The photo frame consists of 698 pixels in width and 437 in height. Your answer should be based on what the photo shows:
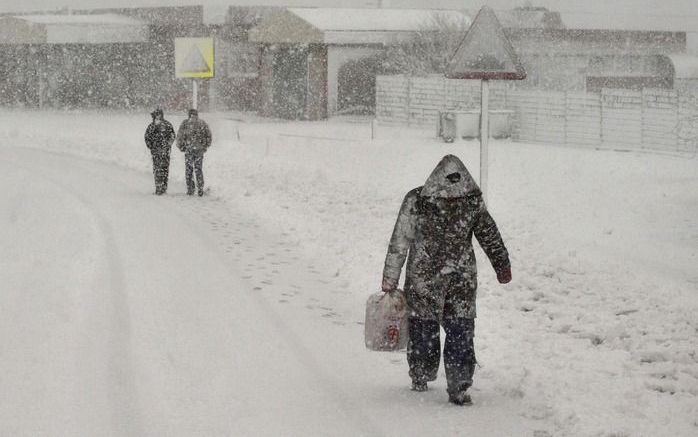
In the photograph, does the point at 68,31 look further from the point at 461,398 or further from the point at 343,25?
the point at 461,398

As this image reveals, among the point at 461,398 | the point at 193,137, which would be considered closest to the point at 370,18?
the point at 193,137

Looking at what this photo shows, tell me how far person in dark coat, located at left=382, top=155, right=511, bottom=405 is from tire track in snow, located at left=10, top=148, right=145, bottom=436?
6.05 ft

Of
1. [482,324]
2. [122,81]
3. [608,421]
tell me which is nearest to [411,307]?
[608,421]

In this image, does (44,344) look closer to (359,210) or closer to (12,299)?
(12,299)

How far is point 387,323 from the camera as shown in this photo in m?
6.97

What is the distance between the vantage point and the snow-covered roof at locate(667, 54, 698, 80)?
48434mm

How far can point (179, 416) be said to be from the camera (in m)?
6.57

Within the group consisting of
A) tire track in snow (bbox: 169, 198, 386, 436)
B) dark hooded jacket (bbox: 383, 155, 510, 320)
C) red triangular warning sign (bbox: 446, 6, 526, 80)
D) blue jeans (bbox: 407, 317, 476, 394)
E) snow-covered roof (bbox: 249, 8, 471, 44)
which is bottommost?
tire track in snow (bbox: 169, 198, 386, 436)

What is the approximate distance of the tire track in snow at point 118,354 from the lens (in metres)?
6.46

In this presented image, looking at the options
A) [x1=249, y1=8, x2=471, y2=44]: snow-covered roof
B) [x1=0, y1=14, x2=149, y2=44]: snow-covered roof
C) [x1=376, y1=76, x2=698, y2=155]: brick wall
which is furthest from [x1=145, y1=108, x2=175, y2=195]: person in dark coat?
[x1=0, y1=14, x2=149, y2=44]: snow-covered roof

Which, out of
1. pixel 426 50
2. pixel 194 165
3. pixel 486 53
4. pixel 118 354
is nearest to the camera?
pixel 118 354

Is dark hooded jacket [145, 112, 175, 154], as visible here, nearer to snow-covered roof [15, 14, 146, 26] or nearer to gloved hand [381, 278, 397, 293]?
gloved hand [381, 278, 397, 293]

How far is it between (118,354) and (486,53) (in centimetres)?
474

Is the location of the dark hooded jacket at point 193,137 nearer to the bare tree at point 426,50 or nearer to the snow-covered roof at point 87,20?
the bare tree at point 426,50
